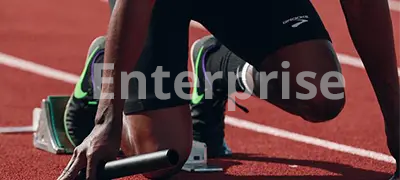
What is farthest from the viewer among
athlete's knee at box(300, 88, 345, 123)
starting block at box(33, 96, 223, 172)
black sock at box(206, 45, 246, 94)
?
starting block at box(33, 96, 223, 172)

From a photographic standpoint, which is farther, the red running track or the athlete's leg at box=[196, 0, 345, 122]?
the red running track

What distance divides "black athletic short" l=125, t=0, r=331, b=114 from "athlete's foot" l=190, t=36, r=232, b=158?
18.3 inches

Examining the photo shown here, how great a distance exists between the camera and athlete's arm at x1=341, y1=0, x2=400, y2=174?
13.2 ft

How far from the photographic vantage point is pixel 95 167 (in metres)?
3.37

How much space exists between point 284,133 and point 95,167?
7.69 feet

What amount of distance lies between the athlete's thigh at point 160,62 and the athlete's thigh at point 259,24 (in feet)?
0.46

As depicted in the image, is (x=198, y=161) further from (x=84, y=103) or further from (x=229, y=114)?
(x=229, y=114)

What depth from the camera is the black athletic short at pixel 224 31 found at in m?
4.18

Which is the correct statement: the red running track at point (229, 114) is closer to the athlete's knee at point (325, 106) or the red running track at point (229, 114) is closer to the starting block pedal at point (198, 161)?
the starting block pedal at point (198, 161)

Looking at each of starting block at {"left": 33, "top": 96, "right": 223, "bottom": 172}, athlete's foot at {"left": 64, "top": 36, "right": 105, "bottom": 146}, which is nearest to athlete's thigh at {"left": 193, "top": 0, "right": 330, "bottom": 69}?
athlete's foot at {"left": 64, "top": 36, "right": 105, "bottom": 146}

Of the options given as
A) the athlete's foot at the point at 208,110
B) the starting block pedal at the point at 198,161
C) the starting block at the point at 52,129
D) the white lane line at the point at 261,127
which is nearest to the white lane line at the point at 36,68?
the white lane line at the point at 261,127

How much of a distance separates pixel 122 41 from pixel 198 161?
1203mm

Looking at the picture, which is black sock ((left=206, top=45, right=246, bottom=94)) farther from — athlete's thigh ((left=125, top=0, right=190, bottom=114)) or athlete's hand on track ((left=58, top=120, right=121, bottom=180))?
athlete's hand on track ((left=58, top=120, right=121, bottom=180))

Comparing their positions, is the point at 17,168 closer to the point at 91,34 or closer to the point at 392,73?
the point at 392,73
